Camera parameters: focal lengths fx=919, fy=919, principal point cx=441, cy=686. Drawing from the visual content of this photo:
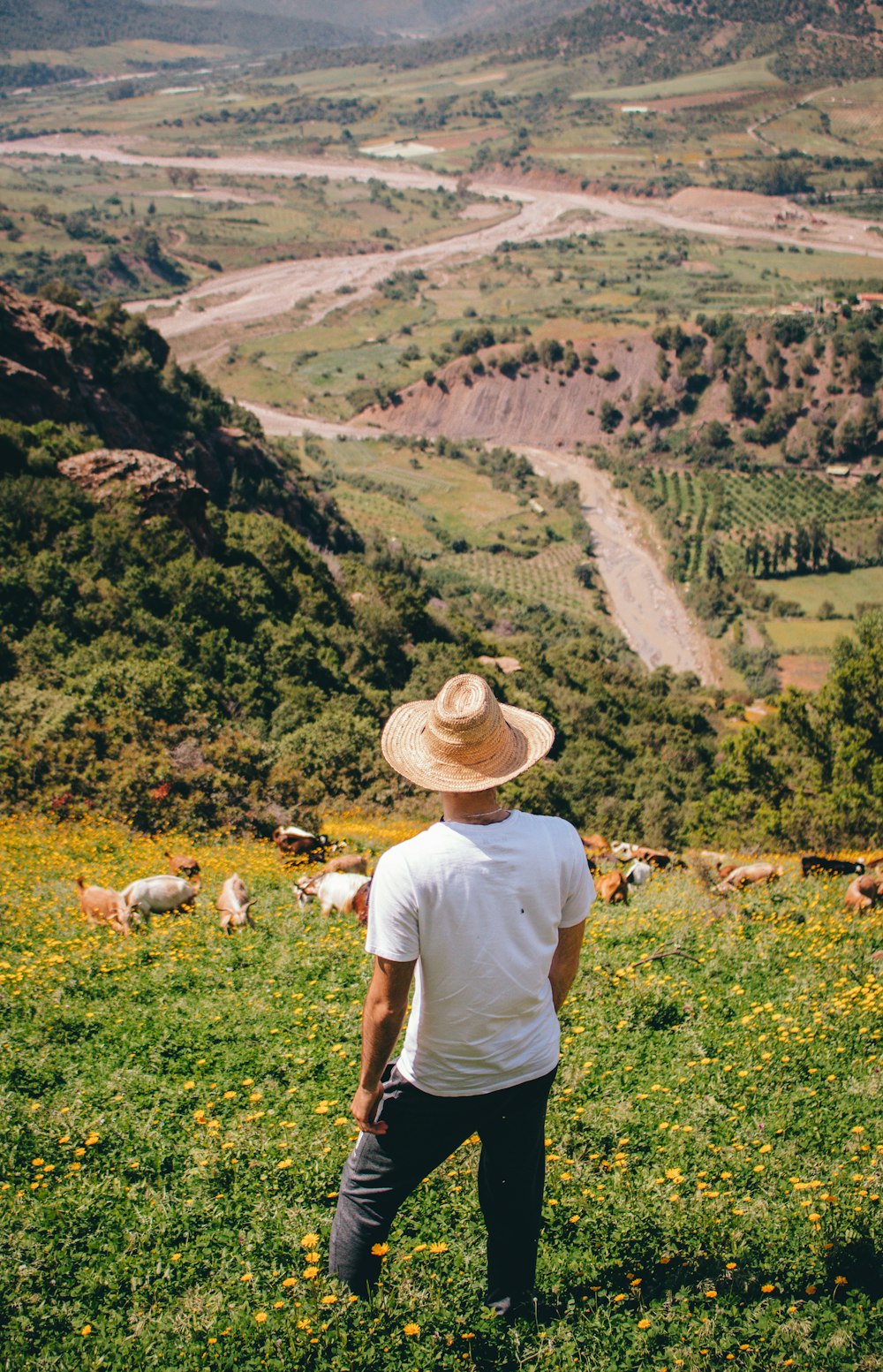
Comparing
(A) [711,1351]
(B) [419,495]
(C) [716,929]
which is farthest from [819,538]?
(A) [711,1351]

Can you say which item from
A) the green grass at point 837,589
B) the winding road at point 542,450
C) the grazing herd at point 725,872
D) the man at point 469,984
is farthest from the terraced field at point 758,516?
the man at point 469,984

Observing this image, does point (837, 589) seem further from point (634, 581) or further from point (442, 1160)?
point (442, 1160)

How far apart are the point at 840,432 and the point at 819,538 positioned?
3393 cm

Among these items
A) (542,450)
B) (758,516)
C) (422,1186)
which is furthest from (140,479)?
(542,450)

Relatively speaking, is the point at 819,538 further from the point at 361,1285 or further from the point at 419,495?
the point at 361,1285

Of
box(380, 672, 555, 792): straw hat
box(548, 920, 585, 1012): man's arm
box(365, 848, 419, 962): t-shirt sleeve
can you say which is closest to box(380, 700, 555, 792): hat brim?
box(380, 672, 555, 792): straw hat

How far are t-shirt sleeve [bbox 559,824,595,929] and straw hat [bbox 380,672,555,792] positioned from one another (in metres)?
0.51

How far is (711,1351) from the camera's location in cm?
533

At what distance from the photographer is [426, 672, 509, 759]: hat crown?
16.5 feet

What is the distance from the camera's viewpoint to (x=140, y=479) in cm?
3509

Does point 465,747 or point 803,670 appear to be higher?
point 465,747

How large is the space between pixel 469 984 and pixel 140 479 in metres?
33.7

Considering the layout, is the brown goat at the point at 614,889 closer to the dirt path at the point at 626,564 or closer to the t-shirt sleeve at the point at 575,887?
the t-shirt sleeve at the point at 575,887

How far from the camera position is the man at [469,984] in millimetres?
4758
